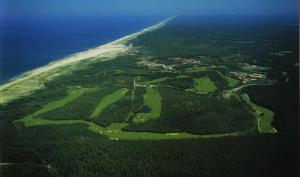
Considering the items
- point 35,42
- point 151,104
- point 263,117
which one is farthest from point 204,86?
point 35,42

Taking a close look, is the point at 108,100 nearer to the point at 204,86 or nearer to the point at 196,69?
the point at 204,86

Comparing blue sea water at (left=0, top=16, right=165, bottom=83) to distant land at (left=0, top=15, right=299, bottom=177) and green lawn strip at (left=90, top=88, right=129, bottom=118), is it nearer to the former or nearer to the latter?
distant land at (left=0, top=15, right=299, bottom=177)

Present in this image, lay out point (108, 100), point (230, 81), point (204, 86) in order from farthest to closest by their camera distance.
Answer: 1. point (230, 81)
2. point (204, 86)
3. point (108, 100)

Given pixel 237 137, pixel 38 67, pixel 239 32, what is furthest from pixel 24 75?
pixel 239 32

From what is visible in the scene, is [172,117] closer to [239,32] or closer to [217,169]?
[217,169]

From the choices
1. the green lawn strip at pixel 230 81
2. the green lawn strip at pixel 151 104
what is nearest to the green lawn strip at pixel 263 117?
the green lawn strip at pixel 230 81

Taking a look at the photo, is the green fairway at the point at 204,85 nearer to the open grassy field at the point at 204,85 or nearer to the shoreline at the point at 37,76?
the open grassy field at the point at 204,85

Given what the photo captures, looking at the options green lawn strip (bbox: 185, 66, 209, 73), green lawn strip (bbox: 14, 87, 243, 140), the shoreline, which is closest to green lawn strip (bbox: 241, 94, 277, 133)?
green lawn strip (bbox: 14, 87, 243, 140)
